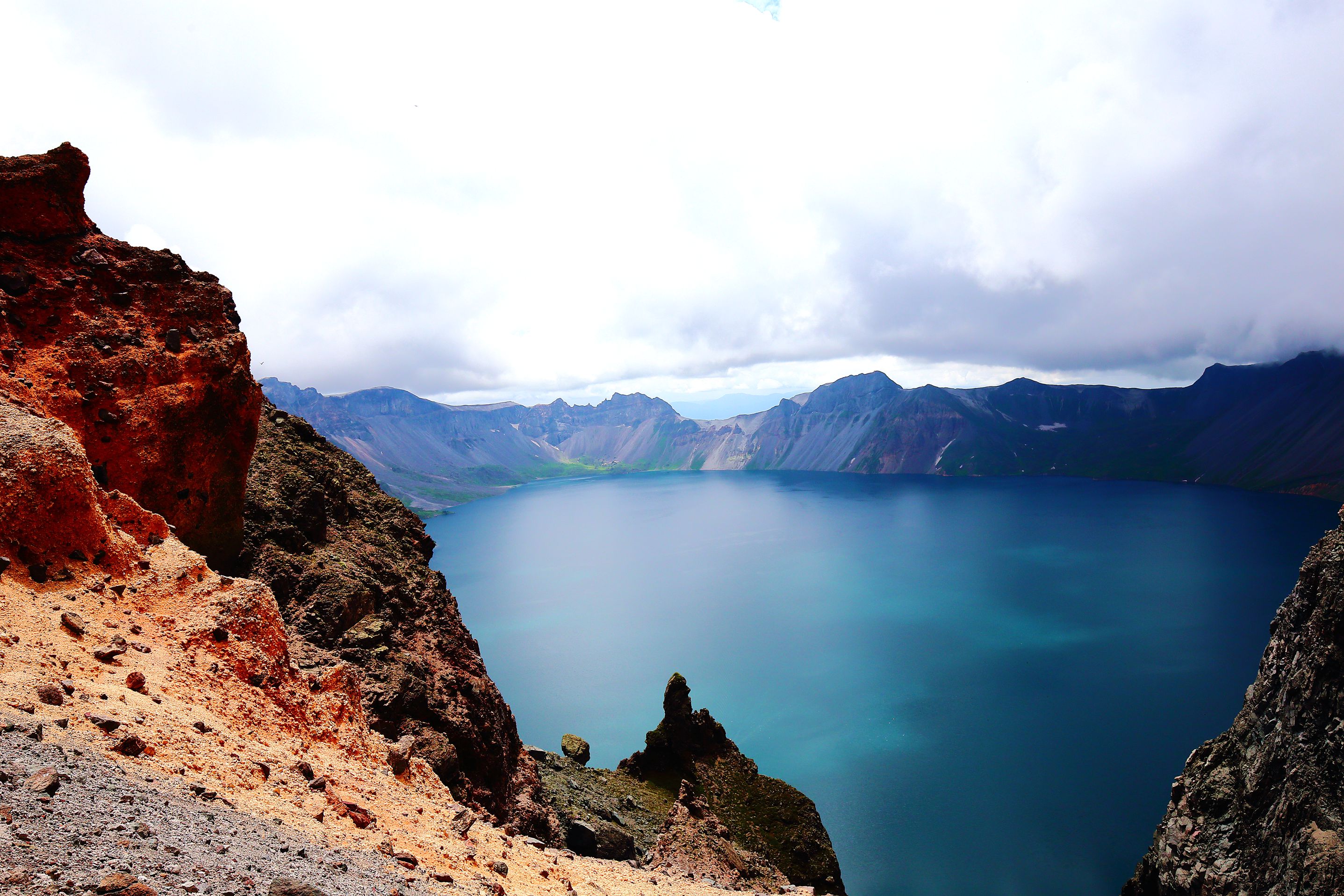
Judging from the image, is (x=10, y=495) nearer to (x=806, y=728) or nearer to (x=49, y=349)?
(x=49, y=349)

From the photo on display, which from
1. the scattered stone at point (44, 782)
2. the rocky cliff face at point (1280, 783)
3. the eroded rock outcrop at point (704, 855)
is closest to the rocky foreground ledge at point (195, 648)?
the scattered stone at point (44, 782)

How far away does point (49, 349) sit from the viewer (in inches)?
505

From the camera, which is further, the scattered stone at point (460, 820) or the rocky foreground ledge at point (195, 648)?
the scattered stone at point (460, 820)

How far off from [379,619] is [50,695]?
37.6 ft

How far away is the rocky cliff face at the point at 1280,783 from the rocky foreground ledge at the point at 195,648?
40.3 ft

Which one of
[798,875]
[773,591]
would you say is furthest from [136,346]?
[773,591]

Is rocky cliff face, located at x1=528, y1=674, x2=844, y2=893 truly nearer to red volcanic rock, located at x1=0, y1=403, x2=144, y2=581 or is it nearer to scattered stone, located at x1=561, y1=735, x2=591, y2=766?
scattered stone, located at x1=561, y1=735, x2=591, y2=766

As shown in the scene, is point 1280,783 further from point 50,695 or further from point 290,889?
point 50,695

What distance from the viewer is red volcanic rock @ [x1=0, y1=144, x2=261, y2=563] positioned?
12797 millimetres

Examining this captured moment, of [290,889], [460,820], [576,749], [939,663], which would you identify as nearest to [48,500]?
[290,889]

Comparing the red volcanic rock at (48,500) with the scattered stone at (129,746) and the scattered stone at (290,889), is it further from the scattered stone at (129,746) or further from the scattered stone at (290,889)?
the scattered stone at (290,889)

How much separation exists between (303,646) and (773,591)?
287 feet

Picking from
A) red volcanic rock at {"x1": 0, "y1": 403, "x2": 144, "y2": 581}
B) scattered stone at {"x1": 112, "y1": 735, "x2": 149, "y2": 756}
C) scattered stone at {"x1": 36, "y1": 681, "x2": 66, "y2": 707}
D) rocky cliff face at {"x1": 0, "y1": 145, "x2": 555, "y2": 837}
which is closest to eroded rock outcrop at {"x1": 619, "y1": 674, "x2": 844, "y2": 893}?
rocky cliff face at {"x1": 0, "y1": 145, "x2": 555, "y2": 837}

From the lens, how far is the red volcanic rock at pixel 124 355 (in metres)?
12.8
